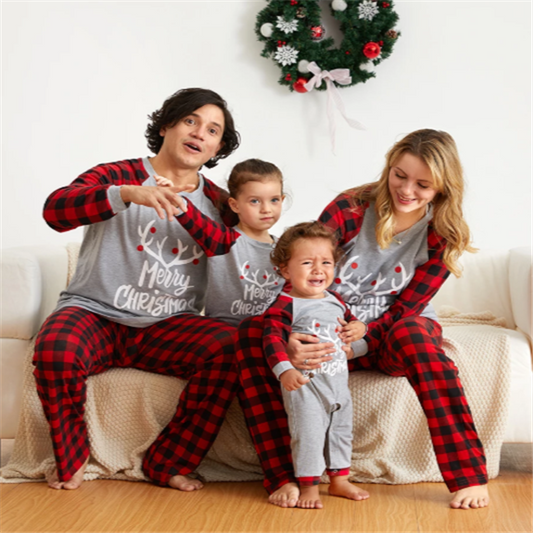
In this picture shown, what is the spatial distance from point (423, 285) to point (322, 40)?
1618mm

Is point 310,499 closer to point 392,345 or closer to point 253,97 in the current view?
point 392,345

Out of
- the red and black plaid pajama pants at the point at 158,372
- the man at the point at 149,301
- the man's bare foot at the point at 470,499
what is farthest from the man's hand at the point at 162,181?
the man's bare foot at the point at 470,499

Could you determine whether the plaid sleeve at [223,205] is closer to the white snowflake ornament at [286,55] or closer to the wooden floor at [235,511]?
the wooden floor at [235,511]

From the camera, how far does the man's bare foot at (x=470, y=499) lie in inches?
61.4

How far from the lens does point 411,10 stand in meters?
3.06

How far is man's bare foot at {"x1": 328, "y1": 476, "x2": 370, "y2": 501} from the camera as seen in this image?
1.63 metres

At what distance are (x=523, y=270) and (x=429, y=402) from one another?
2.43 ft

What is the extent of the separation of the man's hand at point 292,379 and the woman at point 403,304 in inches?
2.6

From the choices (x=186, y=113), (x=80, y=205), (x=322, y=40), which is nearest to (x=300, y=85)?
(x=322, y=40)

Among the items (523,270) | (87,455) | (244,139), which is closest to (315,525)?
(87,455)

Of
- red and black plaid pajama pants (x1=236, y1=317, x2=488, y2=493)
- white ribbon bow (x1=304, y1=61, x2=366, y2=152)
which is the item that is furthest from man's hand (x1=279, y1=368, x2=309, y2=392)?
white ribbon bow (x1=304, y1=61, x2=366, y2=152)

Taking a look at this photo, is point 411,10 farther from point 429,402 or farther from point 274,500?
point 274,500

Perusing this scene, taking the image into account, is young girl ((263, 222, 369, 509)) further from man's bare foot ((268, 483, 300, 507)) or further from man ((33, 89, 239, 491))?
man ((33, 89, 239, 491))

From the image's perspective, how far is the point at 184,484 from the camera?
5.60 feet
